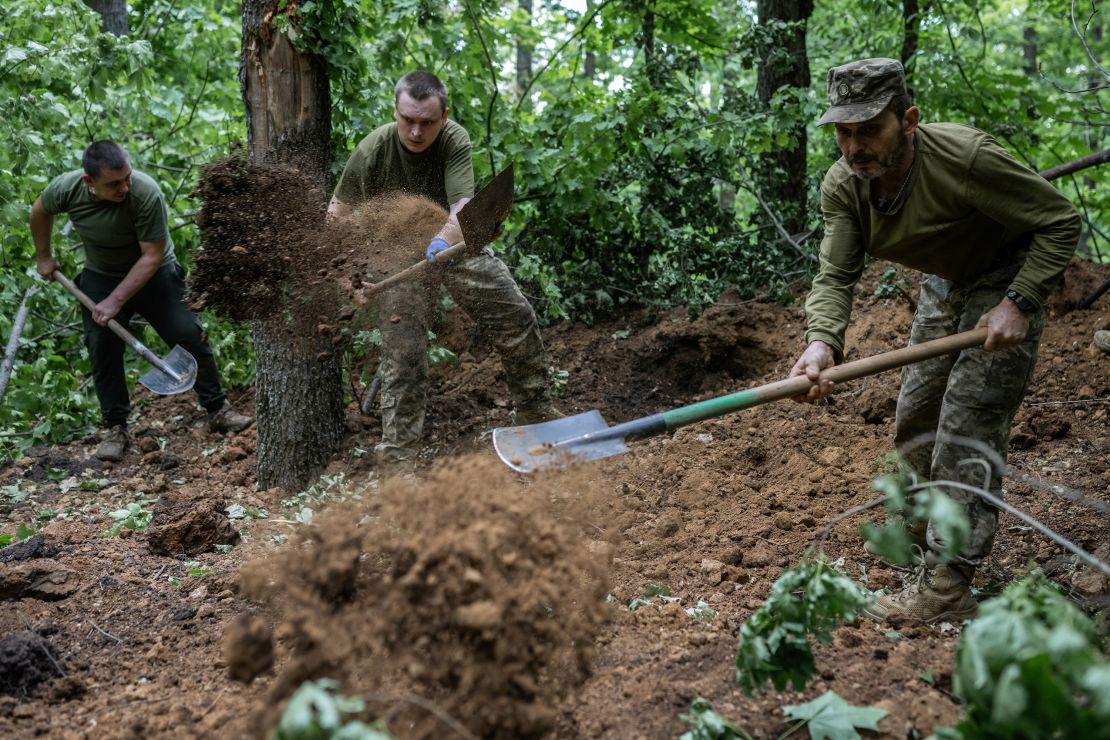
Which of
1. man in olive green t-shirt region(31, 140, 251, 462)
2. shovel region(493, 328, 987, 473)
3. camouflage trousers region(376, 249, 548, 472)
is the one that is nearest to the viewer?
shovel region(493, 328, 987, 473)

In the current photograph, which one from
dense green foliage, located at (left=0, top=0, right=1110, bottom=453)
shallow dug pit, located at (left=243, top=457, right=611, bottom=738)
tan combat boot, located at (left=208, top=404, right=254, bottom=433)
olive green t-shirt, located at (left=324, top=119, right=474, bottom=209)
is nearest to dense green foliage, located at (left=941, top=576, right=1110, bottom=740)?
shallow dug pit, located at (left=243, top=457, right=611, bottom=738)

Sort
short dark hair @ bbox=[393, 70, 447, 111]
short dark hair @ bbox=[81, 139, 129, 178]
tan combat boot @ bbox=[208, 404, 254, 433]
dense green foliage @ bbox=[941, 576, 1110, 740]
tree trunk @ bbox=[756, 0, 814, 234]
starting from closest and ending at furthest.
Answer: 1. dense green foliage @ bbox=[941, 576, 1110, 740]
2. short dark hair @ bbox=[393, 70, 447, 111]
3. short dark hair @ bbox=[81, 139, 129, 178]
4. tan combat boot @ bbox=[208, 404, 254, 433]
5. tree trunk @ bbox=[756, 0, 814, 234]

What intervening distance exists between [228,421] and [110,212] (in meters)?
1.69

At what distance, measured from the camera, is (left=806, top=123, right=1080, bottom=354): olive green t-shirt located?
3.19 metres

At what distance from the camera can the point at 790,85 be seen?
7.23 meters

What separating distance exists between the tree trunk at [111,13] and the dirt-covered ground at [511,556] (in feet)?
14.4

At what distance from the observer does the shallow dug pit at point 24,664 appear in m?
2.87

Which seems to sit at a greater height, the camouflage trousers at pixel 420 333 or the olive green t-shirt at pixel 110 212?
the olive green t-shirt at pixel 110 212

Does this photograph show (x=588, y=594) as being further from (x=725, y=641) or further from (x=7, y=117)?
(x=7, y=117)

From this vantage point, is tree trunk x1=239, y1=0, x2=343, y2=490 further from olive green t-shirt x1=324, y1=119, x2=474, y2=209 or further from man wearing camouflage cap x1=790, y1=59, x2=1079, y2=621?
man wearing camouflage cap x1=790, y1=59, x2=1079, y2=621

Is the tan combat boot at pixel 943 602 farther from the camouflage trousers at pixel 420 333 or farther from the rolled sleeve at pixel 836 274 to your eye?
the camouflage trousers at pixel 420 333

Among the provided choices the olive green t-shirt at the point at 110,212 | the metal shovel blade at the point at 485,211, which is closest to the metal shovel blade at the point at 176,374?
the olive green t-shirt at the point at 110,212

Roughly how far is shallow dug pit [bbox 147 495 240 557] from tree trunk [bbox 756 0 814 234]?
5.10m

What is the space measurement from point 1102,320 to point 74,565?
19.9 ft
